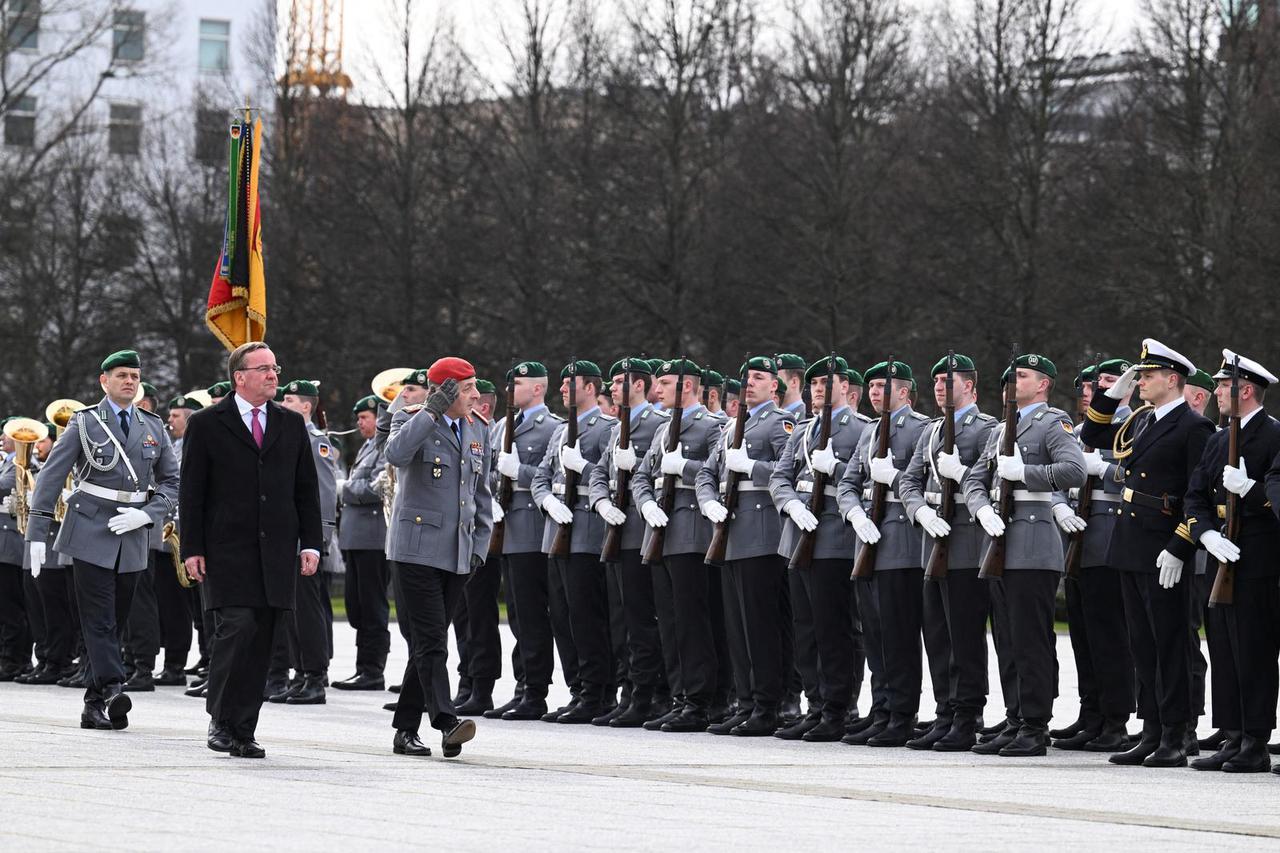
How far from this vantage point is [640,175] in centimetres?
3672

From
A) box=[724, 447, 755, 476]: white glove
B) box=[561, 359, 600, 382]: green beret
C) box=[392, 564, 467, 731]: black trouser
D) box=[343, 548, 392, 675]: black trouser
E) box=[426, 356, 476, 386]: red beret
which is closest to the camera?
box=[392, 564, 467, 731]: black trouser

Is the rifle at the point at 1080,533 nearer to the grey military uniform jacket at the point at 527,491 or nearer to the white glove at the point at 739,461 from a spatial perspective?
the white glove at the point at 739,461

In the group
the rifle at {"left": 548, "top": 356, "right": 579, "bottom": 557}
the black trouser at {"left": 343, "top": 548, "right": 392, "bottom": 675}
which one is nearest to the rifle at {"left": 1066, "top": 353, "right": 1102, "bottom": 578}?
the rifle at {"left": 548, "top": 356, "right": 579, "bottom": 557}

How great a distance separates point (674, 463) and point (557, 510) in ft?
3.01

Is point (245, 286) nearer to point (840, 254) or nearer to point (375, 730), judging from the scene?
point (375, 730)

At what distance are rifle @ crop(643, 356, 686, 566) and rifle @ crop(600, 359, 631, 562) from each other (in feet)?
0.81

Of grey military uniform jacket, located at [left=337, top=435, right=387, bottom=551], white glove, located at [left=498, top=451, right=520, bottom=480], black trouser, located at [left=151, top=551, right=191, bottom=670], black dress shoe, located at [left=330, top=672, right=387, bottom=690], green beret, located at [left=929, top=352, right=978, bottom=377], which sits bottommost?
black dress shoe, located at [left=330, top=672, right=387, bottom=690]

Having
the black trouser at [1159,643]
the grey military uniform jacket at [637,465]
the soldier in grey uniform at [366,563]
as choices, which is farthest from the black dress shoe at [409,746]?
the soldier in grey uniform at [366,563]

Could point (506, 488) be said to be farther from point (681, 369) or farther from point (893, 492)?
point (893, 492)

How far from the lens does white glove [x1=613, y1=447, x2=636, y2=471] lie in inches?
549

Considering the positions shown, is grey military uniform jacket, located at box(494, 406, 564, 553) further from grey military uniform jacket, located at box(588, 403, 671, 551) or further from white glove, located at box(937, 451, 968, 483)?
white glove, located at box(937, 451, 968, 483)

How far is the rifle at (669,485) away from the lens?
44.8 ft

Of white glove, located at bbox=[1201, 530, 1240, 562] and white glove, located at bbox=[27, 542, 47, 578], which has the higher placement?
white glove, located at bbox=[1201, 530, 1240, 562]

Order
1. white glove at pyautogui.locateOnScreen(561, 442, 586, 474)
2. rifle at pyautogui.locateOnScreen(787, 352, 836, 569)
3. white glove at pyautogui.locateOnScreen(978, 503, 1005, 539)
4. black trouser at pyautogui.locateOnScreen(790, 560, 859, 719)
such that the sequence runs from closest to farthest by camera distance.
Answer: white glove at pyautogui.locateOnScreen(978, 503, 1005, 539) → black trouser at pyautogui.locateOnScreen(790, 560, 859, 719) → rifle at pyautogui.locateOnScreen(787, 352, 836, 569) → white glove at pyautogui.locateOnScreen(561, 442, 586, 474)
